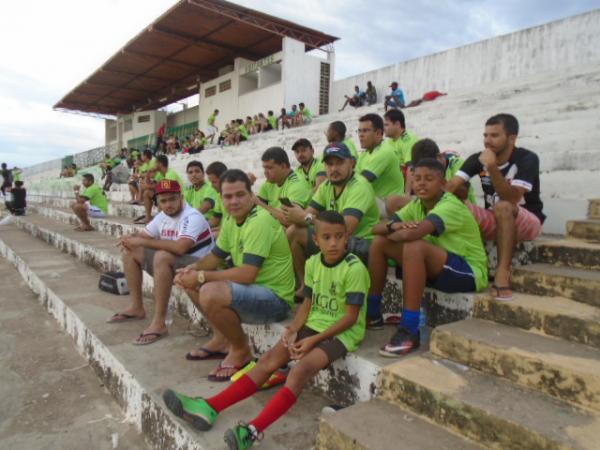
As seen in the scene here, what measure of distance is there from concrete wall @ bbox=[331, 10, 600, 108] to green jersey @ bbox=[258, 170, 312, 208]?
29.7 ft

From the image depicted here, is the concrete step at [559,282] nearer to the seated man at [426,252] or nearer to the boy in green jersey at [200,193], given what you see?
the seated man at [426,252]

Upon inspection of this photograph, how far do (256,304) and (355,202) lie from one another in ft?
3.33

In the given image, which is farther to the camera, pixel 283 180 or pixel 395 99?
pixel 395 99

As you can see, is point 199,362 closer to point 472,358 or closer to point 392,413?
point 392,413

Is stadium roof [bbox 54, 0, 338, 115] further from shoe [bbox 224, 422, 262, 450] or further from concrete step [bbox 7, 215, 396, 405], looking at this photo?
shoe [bbox 224, 422, 262, 450]

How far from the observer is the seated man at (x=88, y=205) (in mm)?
8609

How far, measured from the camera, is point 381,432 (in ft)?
6.05

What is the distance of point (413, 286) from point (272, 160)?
88.4 inches

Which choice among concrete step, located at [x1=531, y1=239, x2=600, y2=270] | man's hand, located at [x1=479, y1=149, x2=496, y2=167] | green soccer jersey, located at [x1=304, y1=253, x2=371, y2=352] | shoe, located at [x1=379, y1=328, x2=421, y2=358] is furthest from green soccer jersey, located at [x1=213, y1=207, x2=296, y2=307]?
concrete step, located at [x1=531, y1=239, x2=600, y2=270]

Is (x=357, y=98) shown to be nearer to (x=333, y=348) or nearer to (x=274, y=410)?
(x=333, y=348)

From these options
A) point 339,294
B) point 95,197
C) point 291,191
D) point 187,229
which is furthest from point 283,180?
point 95,197

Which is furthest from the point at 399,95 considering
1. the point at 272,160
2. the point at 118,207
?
the point at 272,160

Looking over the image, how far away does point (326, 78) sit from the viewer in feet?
61.7

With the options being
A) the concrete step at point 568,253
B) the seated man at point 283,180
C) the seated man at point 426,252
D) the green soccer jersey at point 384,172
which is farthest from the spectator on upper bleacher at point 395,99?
the seated man at point 426,252
